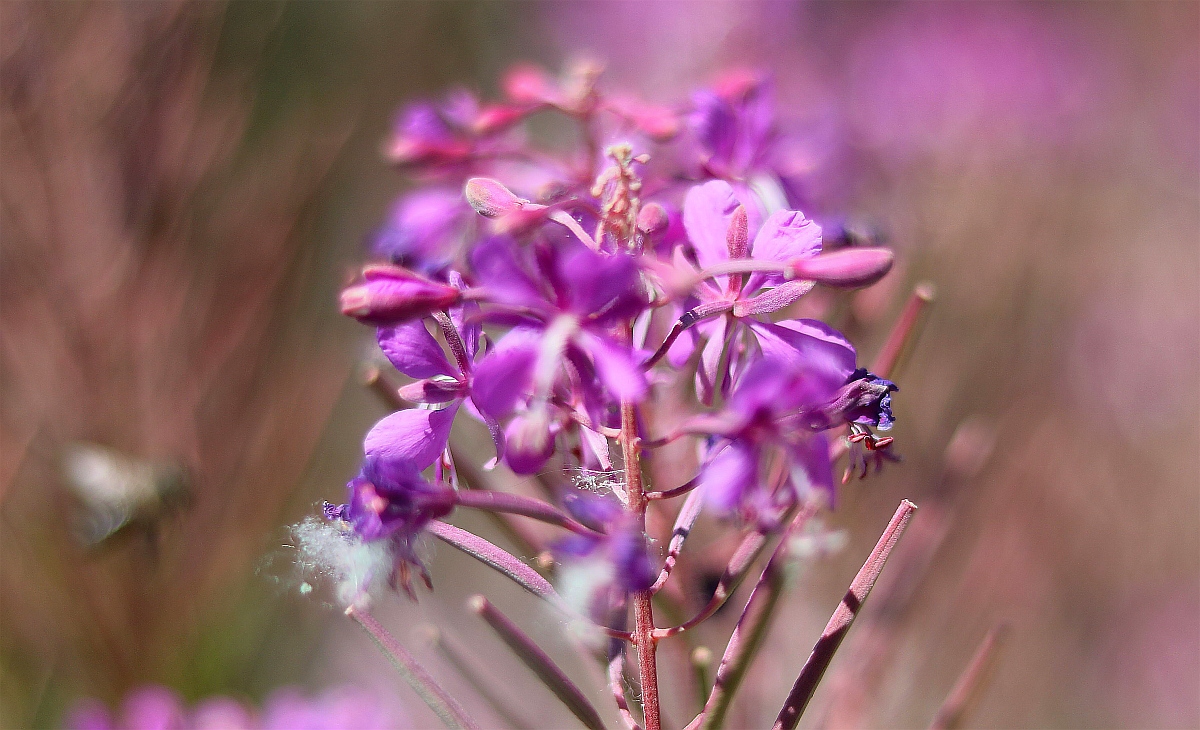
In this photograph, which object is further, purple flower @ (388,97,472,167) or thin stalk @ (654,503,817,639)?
purple flower @ (388,97,472,167)

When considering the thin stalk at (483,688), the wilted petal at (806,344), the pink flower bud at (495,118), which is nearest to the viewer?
the wilted petal at (806,344)

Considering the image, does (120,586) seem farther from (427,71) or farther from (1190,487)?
(427,71)

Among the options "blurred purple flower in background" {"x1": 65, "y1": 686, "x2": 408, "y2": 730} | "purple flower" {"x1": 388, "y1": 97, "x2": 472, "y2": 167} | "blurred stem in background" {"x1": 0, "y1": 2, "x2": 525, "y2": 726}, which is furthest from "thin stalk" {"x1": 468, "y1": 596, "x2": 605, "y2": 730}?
"blurred stem in background" {"x1": 0, "y1": 2, "x2": 525, "y2": 726}

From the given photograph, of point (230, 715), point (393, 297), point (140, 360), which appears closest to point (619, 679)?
point (393, 297)

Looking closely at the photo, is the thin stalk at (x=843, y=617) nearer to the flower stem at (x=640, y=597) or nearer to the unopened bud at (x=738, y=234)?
the flower stem at (x=640, y=597)

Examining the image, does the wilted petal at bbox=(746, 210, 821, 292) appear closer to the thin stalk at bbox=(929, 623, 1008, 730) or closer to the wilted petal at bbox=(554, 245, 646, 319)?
the wilted petal at bbox=(554, 245, 646, 319)

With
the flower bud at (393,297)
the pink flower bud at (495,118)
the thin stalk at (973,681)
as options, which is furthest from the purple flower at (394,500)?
the thin stalk at (973,681)
